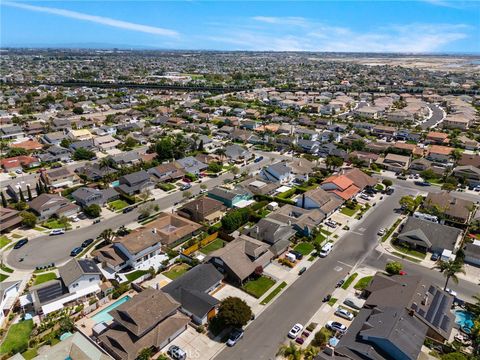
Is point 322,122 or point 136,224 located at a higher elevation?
point 322,122

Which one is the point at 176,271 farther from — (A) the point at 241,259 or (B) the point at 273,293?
(B) the point at 273,293

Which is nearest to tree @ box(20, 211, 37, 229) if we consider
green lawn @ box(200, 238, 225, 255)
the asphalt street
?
the asphalt street

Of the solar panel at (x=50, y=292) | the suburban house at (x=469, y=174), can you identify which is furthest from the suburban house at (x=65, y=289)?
the suburban house at (x=469, y=174)

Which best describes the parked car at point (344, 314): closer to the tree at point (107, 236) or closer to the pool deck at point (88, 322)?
the pool deck at point (88, 322)

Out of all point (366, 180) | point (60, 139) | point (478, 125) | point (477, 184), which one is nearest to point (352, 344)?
point (366, 180)

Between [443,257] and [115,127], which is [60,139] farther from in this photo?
[443,257]
